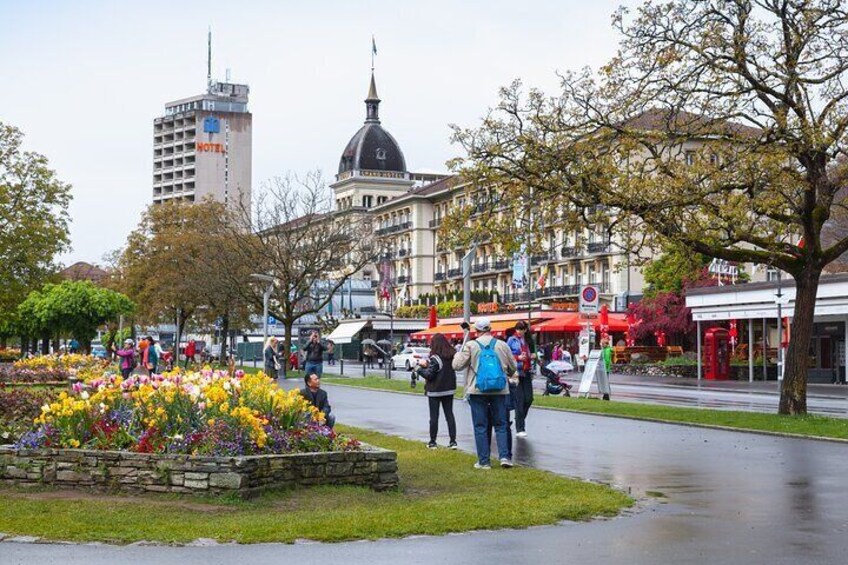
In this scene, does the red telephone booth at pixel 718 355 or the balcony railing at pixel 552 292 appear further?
the balcony railing at pixel 552 292

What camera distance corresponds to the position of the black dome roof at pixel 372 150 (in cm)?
16000

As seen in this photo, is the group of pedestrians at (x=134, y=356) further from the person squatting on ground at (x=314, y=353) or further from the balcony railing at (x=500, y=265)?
the balcony railing at (x=500, y=265)

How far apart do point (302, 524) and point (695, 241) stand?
14916mm

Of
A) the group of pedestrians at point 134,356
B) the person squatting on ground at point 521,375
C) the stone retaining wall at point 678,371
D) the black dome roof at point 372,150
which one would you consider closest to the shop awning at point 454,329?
the stone retaining wall at point 678,371

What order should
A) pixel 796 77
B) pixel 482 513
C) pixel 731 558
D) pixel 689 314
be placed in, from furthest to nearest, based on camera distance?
pixel 689 314
pixel 796 77
pixel 482 513
pixel 731 558

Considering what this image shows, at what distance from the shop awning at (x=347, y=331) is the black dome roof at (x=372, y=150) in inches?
2403

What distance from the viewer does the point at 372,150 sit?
16075cm

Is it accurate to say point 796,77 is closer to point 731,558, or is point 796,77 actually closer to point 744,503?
point 744,503

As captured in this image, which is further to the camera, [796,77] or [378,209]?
[378,209]

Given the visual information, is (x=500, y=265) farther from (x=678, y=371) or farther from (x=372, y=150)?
(x=372, y=150)

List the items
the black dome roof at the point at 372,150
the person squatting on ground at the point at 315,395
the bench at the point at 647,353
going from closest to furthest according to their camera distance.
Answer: the person squatting on ground at the point at 315,395
the bench at the point at 647,353
the black dome roof at the point at 372,150

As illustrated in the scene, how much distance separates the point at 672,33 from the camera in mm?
24672

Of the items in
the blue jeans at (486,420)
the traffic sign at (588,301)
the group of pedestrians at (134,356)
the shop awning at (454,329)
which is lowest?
the blue jeans at (486,420)

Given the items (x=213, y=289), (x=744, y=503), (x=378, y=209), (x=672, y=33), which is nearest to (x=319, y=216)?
(x=213, y=289)
